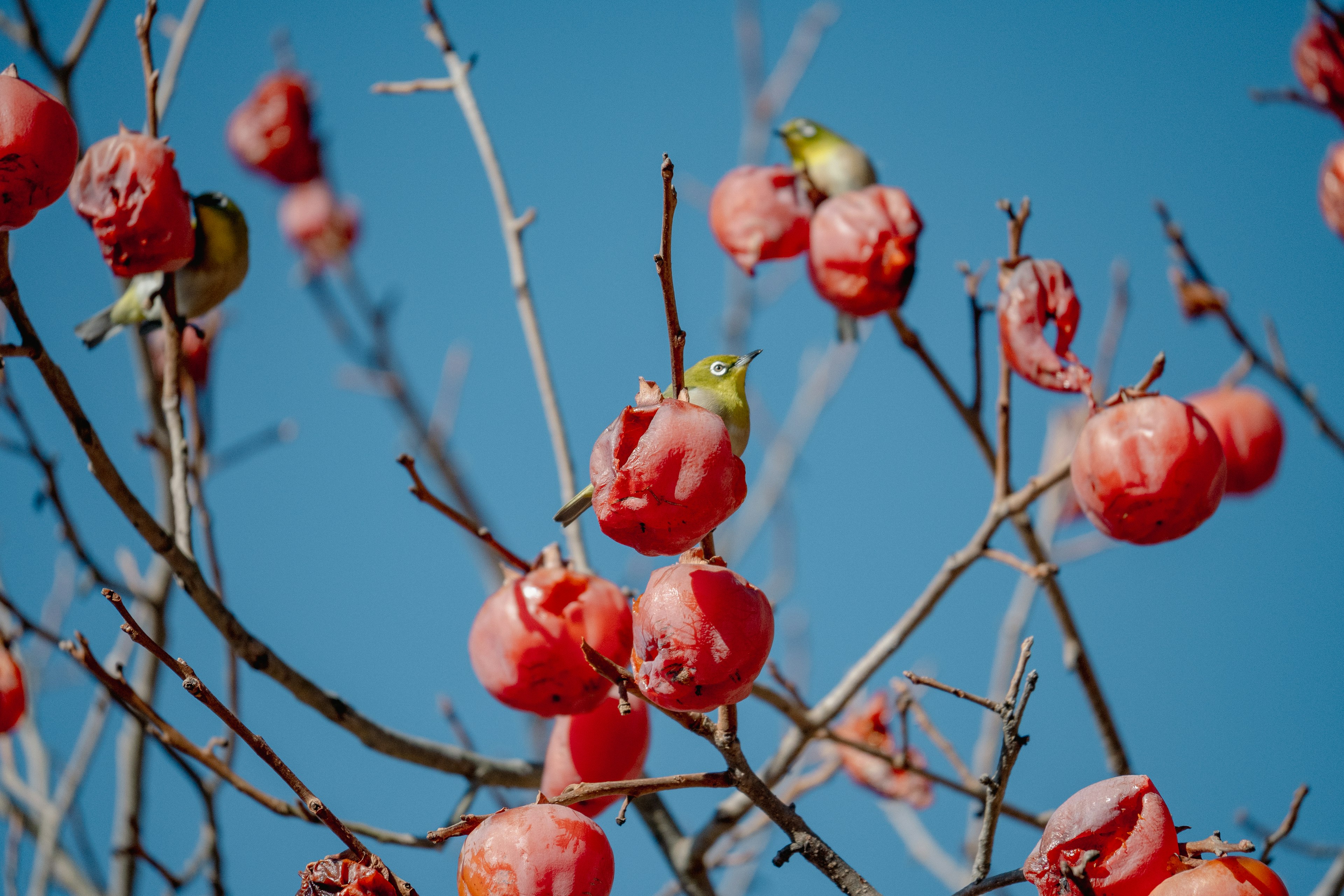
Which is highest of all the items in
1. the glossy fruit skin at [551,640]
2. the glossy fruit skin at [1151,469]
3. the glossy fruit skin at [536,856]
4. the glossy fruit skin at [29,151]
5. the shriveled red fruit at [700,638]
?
the glossy fruit skin at [29,151]

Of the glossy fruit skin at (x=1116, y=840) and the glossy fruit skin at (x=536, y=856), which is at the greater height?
the glossy fruit skin at (x=536, y=856)

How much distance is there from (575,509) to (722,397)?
246 mm

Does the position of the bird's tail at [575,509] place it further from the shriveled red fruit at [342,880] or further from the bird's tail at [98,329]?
the bird's tail at [98,329]

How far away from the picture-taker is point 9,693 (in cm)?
162

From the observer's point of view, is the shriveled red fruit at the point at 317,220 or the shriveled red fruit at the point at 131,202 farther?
the shriveled red fruit at the point at 317,220

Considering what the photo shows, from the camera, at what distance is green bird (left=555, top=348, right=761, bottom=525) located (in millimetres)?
1335

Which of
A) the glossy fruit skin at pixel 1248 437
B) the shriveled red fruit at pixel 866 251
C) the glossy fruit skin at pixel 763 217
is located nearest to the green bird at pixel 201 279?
the glossy fruit skin at pixel 763 217

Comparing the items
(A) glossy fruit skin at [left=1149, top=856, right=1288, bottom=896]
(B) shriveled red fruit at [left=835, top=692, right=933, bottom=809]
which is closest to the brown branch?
(A) glossy fruit skin at [left=1149, top=856, right=1288, bottom=896]

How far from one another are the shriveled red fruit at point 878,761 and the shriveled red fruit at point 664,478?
1518 mm

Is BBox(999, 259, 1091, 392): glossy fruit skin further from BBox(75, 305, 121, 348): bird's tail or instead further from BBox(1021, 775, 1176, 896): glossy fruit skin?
BBox(75, 305, 121, 348): bird's tail

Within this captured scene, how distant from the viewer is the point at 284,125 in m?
3.68

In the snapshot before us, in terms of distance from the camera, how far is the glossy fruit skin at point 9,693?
5.30 feet

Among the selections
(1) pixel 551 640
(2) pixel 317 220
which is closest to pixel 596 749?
(1) pixel 551 640

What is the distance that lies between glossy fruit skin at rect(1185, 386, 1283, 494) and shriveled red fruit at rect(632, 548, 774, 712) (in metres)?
1.48
